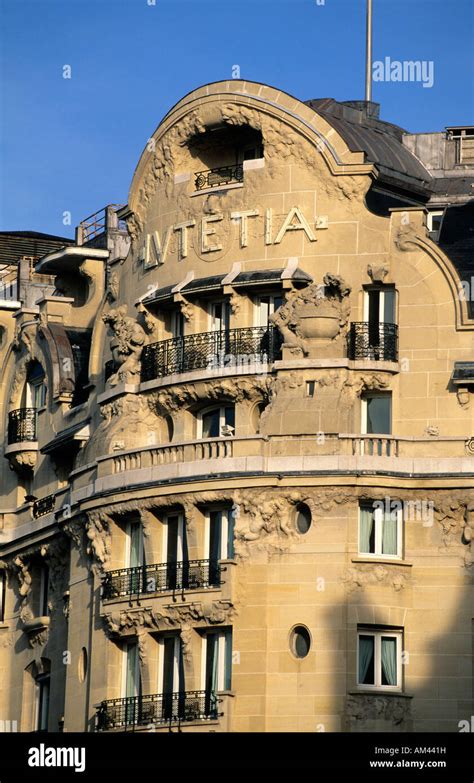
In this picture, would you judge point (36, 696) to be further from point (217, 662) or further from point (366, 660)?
point (366, 660)

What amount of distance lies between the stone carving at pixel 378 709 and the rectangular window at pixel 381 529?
3.86 meters

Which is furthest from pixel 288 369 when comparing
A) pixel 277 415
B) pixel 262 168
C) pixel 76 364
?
pixel 76 364

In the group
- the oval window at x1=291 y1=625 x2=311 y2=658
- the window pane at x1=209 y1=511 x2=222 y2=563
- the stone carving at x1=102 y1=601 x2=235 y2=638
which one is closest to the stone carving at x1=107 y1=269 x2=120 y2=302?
the window pane at x1=209 y1=511 x2=222 y2=563

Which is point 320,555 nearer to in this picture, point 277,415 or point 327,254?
point 277,415

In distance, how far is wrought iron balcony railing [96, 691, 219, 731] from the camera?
71125mm

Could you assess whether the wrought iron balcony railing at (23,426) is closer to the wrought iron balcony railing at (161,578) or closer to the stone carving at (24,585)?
the stone carving at (24,585)

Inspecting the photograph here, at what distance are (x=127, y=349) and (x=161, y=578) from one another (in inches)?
276

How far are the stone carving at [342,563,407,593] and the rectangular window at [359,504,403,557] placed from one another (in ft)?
2.13

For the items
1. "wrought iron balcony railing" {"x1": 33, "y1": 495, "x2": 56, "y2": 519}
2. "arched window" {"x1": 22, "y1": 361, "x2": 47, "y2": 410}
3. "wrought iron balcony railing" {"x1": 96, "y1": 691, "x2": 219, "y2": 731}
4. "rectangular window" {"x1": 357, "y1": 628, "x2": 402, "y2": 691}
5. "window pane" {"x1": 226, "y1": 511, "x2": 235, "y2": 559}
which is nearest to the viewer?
"rectangular window" {"x1": 357, "y1": 628, "x2": 402, "y2": 691}

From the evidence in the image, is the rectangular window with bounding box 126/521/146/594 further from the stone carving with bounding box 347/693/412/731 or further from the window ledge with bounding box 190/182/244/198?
the window ledge with bounding box 190/182/244/198

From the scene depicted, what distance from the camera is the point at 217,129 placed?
250 ft

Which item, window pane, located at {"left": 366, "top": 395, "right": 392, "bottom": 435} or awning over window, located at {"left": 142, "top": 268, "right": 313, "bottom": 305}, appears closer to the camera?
window pane, located at {"left": 366, "top": 395, "right": 392, "bottom": 435}

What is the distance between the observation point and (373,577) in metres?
70.6

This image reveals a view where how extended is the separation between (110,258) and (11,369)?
7055 millimetres
